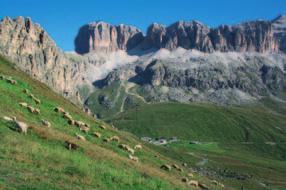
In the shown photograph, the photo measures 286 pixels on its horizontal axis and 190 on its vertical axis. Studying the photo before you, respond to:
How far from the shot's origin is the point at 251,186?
170 metres

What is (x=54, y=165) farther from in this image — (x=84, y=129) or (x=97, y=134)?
(x=97, y=134)

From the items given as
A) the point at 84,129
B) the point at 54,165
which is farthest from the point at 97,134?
the point at 54,165

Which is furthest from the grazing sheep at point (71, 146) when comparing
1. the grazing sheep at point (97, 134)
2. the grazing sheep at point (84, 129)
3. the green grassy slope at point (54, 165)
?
the grazing sheep at point (97, 134)

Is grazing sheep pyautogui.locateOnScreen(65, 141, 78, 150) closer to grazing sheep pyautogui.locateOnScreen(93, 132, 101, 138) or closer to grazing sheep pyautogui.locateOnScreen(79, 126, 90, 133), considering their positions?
grazing sheep pyautogui.locateOnScreen(79, 126, 90, 133)

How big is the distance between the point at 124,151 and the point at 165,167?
6.70 metres

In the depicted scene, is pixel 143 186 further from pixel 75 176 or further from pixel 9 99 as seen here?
pixel 9 99

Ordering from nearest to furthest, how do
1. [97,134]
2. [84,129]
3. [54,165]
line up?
[54,165] < [84,129] < [97,134]

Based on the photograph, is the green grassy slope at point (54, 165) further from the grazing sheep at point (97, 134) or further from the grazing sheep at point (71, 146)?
the grazing sheep at point (97, 134)

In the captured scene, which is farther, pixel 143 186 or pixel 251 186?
pixel 251 186

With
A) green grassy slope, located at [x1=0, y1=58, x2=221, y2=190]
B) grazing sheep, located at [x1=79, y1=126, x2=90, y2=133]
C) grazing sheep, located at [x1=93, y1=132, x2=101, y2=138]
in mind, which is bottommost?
green grassy slope, located at [x1=0, y1=58, x2=221, y2=190]

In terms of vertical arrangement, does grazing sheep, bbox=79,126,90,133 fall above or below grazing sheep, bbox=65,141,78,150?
above

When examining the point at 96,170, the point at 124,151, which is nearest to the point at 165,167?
the point at 124,151

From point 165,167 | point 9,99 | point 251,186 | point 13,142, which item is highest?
point 9,99

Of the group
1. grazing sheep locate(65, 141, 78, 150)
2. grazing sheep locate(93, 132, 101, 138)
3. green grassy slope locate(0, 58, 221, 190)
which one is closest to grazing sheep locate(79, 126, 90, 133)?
grazing sheep locate(93, 132, 101, 138)
